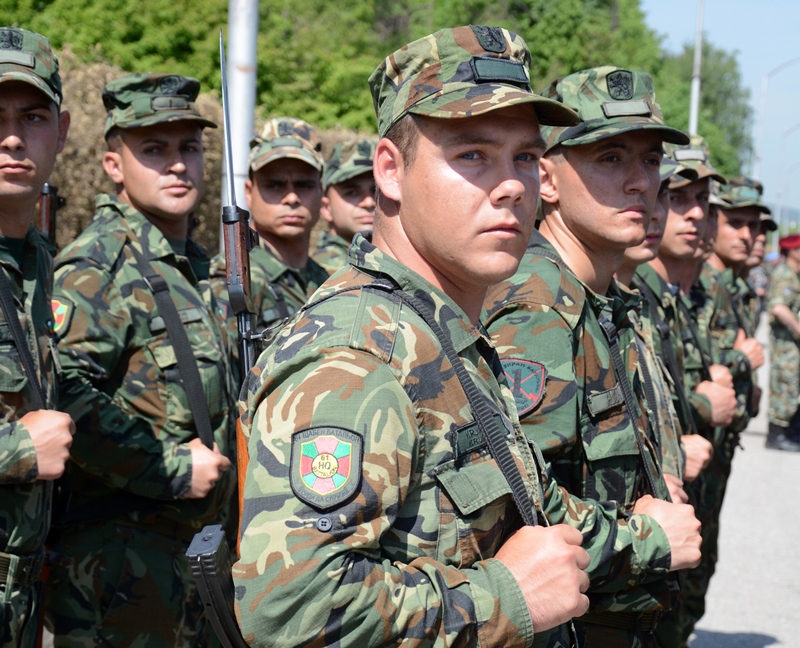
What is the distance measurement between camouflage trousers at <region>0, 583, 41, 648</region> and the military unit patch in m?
2.55

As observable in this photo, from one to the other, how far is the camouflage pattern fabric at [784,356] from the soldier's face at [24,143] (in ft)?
33.3

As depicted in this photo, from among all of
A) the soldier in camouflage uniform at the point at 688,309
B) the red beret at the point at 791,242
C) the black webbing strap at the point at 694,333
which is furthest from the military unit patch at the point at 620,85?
the red beret at the point at 791,242

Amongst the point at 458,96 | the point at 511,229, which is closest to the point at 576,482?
the point at 511,229

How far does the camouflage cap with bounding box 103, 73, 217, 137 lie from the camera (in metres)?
4.30

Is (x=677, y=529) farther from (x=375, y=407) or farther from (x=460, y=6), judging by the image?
(x=460, y=6)

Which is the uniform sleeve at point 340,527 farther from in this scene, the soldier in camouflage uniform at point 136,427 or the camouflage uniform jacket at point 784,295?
the camouflage uniform jacket at point 784,295

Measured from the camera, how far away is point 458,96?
193 cm

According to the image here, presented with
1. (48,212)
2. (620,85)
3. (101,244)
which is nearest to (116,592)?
(101,244)

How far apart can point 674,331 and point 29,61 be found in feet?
11.9

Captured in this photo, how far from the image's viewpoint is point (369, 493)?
1573 mm

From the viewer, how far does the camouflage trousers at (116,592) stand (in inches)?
136

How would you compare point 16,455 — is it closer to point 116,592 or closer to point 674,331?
point 116,592

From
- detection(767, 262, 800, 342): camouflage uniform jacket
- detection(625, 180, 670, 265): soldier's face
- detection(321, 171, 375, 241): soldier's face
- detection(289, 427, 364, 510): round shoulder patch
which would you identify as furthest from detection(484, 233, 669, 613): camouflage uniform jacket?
detection(767, 262, 800, 342): camouflage uniform jacket

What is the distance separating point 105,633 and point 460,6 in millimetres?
29425
